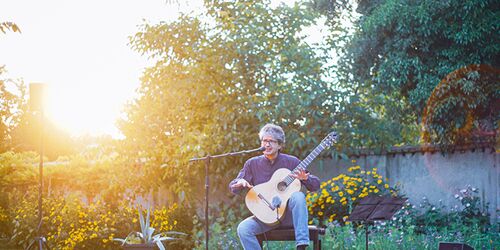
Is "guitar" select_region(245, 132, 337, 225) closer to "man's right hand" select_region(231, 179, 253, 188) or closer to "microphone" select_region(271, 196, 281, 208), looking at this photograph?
Answer: "microphone" select_region(271, 196, 281, 208)

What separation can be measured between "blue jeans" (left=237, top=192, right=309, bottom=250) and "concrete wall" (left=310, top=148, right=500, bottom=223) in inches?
164

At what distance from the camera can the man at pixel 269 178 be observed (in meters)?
5.69

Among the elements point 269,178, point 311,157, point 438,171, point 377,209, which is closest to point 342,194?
point 438,171

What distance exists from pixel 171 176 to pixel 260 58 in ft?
8.01

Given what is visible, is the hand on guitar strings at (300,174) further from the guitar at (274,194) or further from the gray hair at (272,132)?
the gray hair at (272,132)

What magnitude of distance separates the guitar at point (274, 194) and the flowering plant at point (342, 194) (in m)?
3.53

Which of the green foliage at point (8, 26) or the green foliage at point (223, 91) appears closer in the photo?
the green foliage at point (8, 26)

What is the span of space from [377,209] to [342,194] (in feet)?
11.0

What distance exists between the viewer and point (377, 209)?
629 centimetres

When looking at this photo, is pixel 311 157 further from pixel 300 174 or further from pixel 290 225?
pixel 290 225

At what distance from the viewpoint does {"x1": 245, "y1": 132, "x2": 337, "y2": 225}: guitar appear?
233 inches

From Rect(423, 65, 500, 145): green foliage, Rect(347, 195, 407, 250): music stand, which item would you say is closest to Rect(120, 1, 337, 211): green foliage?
Rect(423, 65, 500, 145): green foliage

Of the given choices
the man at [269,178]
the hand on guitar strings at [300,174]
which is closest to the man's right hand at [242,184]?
the man at [269,178]

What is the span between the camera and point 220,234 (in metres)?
9.70
